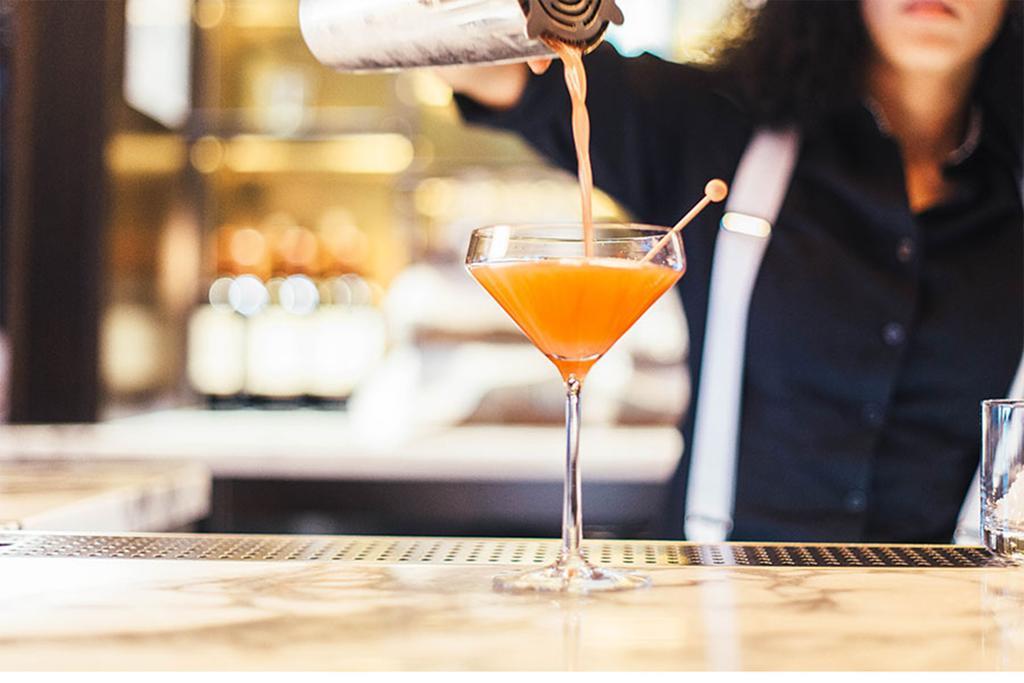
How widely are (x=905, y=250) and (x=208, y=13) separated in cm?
259

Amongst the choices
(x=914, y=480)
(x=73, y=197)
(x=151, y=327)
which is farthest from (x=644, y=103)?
(x=151, y=327)

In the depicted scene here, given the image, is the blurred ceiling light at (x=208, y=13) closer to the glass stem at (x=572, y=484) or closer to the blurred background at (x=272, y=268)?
the blurred background at (x=272, y=268)

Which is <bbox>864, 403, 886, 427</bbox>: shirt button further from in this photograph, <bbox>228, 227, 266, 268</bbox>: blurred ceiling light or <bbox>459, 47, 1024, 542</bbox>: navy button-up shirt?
<bbox>228, 227, 266, 268</bbox>: blurred ceiling light

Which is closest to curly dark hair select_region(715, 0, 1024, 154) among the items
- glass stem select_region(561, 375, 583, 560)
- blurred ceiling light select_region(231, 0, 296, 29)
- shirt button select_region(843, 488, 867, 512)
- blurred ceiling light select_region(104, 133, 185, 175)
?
shirt button select_region(843, 488, 867, 512)

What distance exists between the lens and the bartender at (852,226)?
4.88ft

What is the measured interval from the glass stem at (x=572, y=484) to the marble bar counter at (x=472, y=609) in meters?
0.06

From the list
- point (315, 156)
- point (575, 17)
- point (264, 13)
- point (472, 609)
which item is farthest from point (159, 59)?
point (472, 609)

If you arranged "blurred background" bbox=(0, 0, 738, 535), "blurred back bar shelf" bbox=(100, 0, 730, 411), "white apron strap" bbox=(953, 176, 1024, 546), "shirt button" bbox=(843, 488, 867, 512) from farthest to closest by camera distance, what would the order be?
"blurred back bar shelf" bbox=(100, 0, 730, 411)
"blurred background" bbox=(0, 0, 738, 535)
"shirt button" bbox=(843, 488, 867, 512)
"white apron strap" bbox=(953, 176, 1024, 546)

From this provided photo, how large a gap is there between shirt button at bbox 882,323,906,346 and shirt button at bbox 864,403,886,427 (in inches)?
A: 3.1

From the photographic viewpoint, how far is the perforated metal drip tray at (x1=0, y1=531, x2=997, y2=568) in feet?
3.20

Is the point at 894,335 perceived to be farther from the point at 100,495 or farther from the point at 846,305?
the point at 100,495

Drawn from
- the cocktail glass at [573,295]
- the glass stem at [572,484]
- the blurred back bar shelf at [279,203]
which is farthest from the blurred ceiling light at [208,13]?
the glass stem at [572,484]

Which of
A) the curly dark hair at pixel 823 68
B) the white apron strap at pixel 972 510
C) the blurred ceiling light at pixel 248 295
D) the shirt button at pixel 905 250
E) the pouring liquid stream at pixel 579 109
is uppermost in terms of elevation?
the curly dark hair at pixel 823 68

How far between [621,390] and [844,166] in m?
1.49
